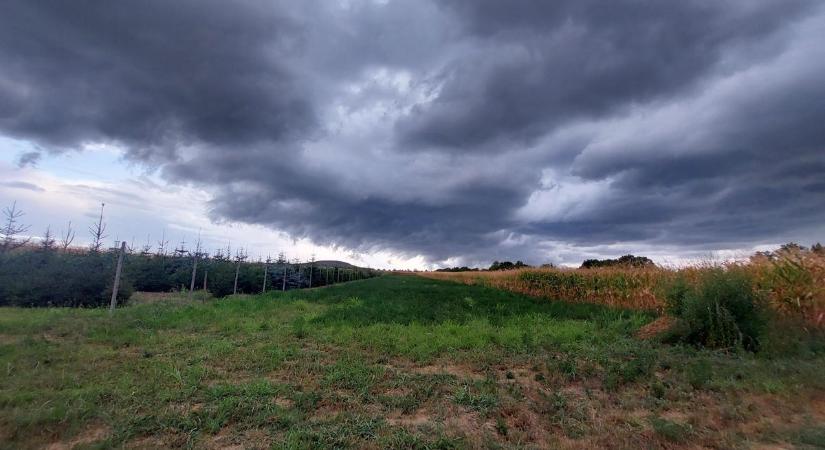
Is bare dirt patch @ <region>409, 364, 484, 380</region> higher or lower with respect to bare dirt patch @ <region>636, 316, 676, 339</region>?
lower

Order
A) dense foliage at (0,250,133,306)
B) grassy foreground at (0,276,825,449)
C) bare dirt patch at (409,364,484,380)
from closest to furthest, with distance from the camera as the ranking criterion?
grassy foreground at (0,276,825,449) < bare dirt patch at (409,364,484,380) < dense foliage at (0,250,133,306)

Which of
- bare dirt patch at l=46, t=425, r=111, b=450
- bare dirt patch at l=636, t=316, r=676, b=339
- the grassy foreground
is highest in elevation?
bare dirt patch at l=636, t=316, r=676, b=339

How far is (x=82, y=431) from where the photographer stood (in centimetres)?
400

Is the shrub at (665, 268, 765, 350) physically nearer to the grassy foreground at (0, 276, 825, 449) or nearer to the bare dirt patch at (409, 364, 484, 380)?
the grassy foreground at (0, 276, 825, 449)

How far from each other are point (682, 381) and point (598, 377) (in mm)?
1070

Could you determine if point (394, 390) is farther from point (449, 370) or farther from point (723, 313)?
point (723, 313)

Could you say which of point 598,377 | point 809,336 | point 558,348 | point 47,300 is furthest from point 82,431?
point 47,300

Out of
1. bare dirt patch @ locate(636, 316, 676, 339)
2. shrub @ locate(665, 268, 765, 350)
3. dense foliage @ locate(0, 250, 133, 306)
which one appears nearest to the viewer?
shrub @ locate(665, 268, 765, 350)

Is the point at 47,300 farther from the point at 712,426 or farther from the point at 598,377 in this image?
the point at 712,426

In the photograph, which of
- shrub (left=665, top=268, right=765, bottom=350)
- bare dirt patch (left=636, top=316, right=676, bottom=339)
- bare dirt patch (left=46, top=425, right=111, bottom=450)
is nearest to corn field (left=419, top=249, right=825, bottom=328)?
bare dirt patch (left=636, top=316, right=676, bottom=339)

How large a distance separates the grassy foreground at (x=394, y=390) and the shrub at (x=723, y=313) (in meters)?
0.65

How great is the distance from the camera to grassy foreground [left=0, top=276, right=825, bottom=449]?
3.89 metres

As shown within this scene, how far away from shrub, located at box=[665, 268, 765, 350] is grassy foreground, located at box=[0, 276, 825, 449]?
650mm

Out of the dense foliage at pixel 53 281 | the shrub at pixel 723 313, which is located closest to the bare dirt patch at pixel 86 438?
the shrub at pixel 723 313
